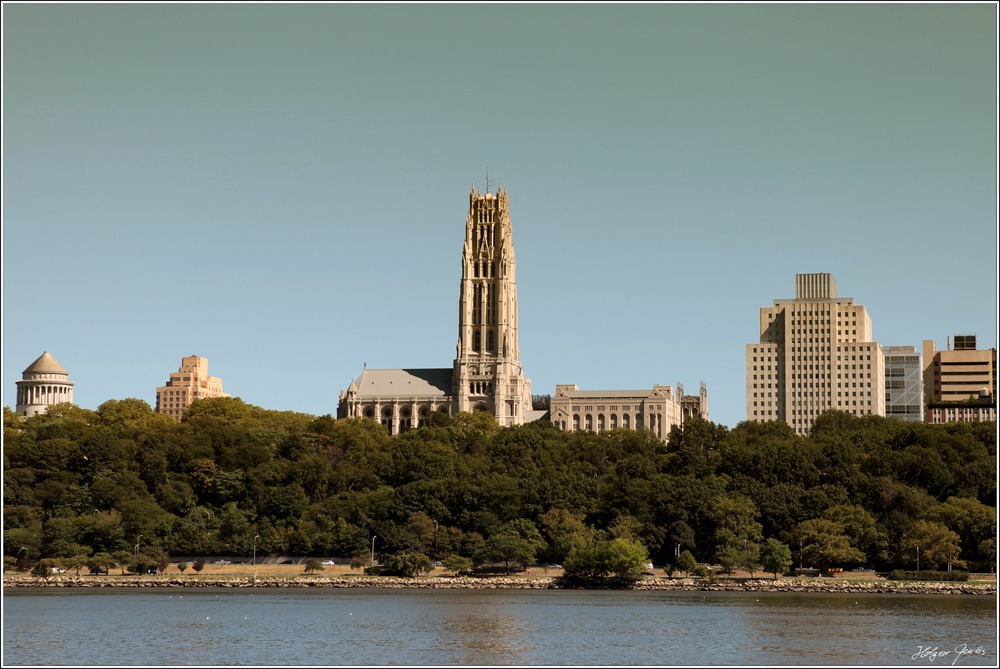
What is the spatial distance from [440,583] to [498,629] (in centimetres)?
A: 4524

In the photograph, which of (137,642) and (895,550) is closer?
(137,642)

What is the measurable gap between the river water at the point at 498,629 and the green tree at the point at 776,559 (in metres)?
8.67

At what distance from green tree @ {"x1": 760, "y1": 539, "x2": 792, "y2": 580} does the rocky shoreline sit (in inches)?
48.3

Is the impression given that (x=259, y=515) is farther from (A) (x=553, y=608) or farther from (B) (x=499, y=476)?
(A) (x=553, y=608)

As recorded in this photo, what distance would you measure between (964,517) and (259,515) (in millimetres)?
61765

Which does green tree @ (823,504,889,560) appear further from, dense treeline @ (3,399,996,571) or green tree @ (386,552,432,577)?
green tree @ (386,552,432,577)

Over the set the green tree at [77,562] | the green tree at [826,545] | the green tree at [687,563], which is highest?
the green tree at [826,545]

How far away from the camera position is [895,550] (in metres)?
127

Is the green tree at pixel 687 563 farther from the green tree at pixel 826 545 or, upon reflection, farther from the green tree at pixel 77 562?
the green tree at pixel 77 562

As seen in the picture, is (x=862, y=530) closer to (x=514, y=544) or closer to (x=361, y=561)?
(x=514, y=544)

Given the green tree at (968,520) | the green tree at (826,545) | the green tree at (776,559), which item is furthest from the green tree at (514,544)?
the green tree at (968,520)

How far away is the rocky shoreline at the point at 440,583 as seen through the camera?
11828 centimetres

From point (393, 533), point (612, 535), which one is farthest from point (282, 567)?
point (612, 535)

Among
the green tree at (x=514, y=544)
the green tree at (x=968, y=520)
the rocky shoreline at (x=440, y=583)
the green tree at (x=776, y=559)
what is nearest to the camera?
the rocky shoreline at (x=440, y=583)
